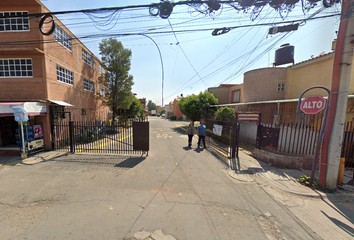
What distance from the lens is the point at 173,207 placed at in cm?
332

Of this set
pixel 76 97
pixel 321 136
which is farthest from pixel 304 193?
pixel 76 97

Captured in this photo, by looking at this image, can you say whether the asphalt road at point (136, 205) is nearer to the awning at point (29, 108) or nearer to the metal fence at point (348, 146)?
the awning at point (29, 108)

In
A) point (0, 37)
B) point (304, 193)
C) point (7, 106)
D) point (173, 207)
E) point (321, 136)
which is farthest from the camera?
point (0, 37)

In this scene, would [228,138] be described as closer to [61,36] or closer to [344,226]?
[344,226]

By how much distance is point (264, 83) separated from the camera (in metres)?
11.7

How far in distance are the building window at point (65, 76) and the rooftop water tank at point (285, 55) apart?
704 inches

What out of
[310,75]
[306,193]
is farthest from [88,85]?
[310,75]

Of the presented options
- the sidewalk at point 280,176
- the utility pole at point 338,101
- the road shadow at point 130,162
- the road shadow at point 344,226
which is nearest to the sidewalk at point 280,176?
the sidewalk at point 280,176

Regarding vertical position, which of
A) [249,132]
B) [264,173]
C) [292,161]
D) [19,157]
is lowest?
[19,157]

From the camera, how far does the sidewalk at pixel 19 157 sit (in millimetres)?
6195

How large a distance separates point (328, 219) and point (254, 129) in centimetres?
813

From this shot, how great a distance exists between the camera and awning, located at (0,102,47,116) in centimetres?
616

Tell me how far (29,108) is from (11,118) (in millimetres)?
4588

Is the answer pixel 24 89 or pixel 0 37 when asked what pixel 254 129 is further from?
pixel 0 37
